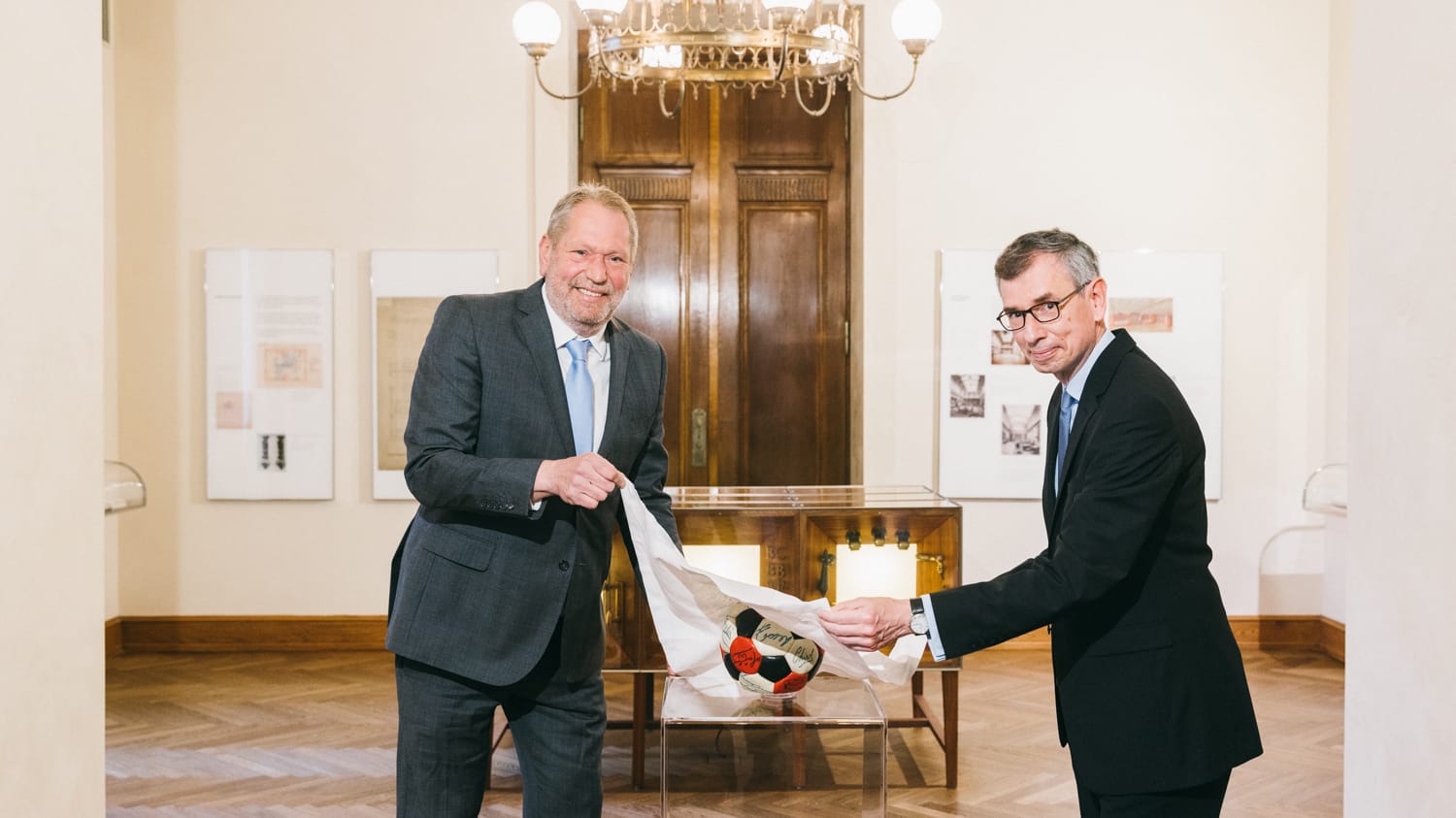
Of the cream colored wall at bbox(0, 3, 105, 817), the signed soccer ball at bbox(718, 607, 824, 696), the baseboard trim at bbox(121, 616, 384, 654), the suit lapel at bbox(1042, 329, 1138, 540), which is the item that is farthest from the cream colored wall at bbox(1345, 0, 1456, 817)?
the baseboard trim at bbox(121, 616, 384, 654)

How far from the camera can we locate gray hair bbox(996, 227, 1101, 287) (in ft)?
8.27

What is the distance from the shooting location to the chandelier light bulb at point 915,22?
5.57m

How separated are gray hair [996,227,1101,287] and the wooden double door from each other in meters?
5.35

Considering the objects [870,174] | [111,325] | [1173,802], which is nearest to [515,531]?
[1173,802]

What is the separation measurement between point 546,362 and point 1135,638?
4.74 feet

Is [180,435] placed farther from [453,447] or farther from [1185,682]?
[1185,682]

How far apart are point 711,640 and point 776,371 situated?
490cm

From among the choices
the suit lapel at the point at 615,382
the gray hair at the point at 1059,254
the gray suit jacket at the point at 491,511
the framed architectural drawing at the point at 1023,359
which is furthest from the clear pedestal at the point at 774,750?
the framed architectural drawing at the point at 1023,359

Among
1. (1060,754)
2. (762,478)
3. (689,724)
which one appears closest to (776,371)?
(762,478)

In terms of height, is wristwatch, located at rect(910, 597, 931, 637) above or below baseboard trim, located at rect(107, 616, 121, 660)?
above

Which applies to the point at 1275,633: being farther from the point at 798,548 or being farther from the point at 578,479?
the point at 578,479

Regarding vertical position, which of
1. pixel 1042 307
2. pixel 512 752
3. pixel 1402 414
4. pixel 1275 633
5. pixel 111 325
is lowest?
pixel 512 752

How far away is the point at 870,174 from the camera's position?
7.30 meters

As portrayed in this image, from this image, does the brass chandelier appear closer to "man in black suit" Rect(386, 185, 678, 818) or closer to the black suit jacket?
"man in black suit" Rect(386, 185, 678, 818)
